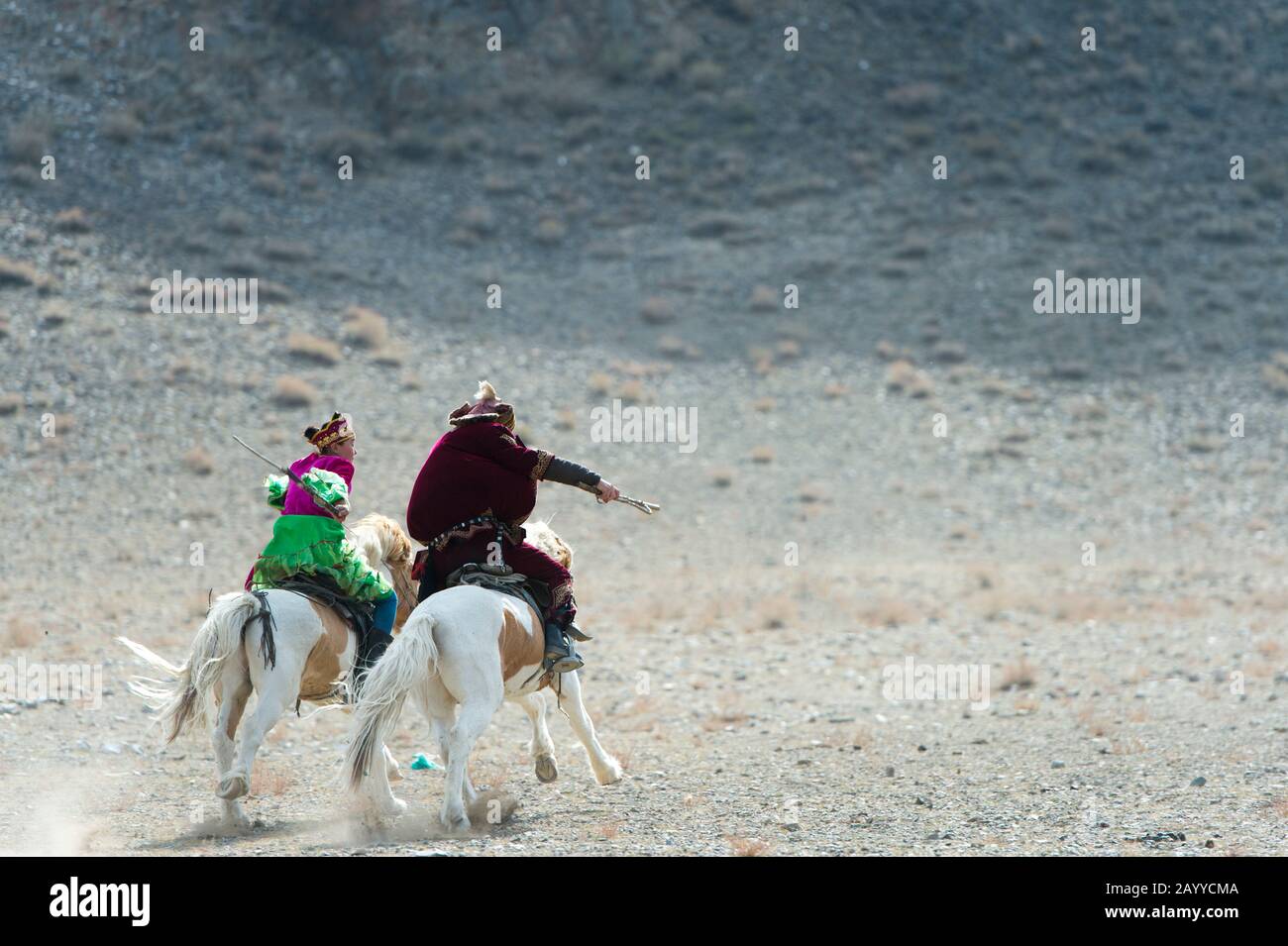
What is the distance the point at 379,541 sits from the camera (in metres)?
8.91

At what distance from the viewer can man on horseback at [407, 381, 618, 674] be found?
8406mm

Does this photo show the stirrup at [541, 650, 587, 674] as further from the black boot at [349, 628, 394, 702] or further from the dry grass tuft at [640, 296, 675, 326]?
the dry grass tuft at [640, 296, 675, 326]

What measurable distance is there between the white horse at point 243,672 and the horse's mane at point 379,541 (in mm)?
571

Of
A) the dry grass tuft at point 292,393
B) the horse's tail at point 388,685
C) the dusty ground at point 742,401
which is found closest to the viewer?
the horse's tail at point 388,685

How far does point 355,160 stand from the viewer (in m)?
32.0

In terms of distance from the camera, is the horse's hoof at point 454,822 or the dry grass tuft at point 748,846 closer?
the dry grass tuft at point 748,846

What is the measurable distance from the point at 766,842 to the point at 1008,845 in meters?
1.24

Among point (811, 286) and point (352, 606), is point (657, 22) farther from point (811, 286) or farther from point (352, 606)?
point (352, 606)

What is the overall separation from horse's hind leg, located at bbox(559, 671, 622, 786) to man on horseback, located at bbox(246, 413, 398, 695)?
43.7 inches

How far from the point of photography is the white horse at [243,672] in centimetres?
791

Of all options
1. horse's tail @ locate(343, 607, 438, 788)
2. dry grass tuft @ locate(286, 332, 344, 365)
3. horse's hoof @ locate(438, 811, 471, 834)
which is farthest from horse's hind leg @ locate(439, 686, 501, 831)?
dry grass tuft @ locate(286, 332, 344, 365)

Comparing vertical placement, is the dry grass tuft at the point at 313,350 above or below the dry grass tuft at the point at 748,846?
above

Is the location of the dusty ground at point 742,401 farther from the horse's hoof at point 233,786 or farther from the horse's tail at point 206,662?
the horse's tail at point 206,662

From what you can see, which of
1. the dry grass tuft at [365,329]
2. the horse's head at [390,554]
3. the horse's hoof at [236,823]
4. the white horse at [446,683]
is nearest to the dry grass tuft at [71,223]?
the dry grass tuft at [365,329]
